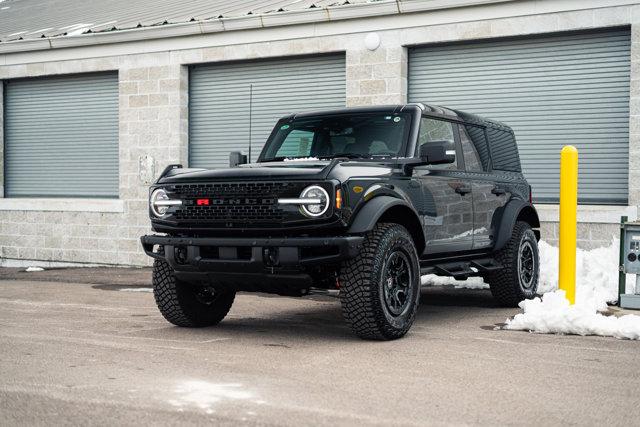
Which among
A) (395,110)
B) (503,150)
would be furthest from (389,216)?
(503,150)

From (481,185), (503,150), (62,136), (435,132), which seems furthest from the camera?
(62,136)

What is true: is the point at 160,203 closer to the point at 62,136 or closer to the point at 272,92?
the point at 272,92

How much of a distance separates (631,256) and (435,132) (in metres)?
2.51

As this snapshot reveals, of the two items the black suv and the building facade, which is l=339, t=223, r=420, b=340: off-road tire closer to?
the black suv

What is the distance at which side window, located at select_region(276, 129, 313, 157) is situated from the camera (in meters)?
8.29

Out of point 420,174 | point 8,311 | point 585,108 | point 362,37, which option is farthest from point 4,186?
point 420,174

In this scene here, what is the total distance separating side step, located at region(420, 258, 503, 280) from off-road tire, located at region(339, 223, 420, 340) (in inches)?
37.3

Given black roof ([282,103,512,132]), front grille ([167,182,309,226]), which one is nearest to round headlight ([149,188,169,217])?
front grille ([167,182,309,226])

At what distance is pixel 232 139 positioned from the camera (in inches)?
625

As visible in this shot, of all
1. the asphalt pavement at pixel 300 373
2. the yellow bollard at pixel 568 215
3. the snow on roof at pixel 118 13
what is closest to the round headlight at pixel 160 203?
the asphalt pavement at pixel 300 373

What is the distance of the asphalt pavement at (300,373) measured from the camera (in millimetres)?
4656

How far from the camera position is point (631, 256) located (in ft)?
30.1

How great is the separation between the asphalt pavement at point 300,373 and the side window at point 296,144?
5.11 feet

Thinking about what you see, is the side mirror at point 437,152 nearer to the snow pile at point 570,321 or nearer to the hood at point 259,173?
the hood at point 259,173
